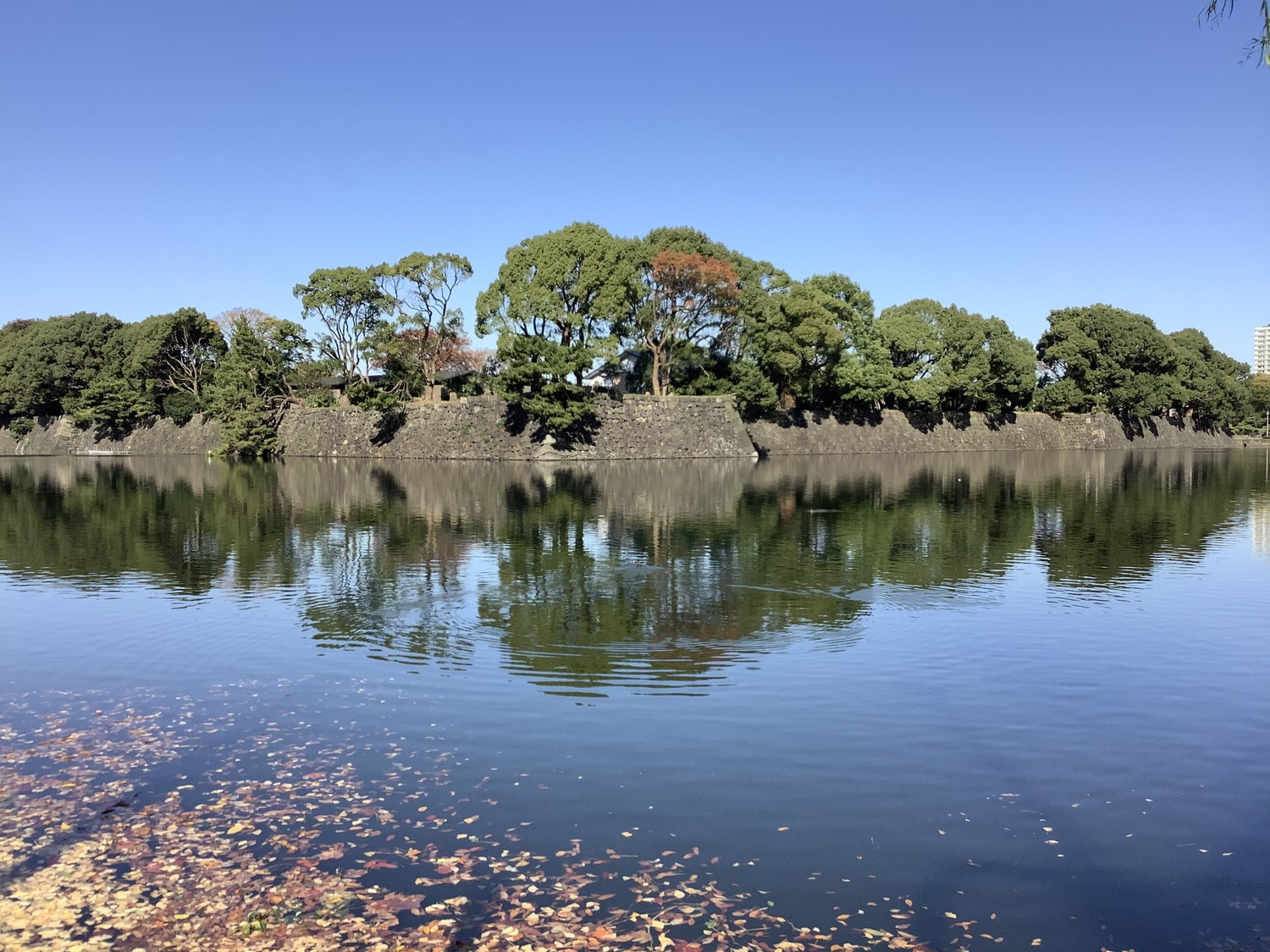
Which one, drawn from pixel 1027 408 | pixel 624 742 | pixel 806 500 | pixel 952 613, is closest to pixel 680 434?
pixel 806 500

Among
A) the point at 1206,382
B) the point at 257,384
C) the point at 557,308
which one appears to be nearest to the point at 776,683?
the point at 557,308

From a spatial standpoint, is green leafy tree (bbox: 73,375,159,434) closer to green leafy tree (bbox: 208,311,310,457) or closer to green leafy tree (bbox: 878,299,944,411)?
green leafy tree (bbox: 208,311,310,457)

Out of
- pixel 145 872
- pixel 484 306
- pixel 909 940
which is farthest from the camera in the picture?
pixel 484 306

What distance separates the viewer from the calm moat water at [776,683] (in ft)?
23.9

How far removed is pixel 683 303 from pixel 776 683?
174 feet

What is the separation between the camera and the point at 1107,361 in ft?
280

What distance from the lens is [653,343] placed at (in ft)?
215

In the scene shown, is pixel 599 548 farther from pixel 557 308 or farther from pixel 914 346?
pixel 914 346

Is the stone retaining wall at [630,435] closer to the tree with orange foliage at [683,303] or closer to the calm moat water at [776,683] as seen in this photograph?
the tree with orange foliage at [683,303]

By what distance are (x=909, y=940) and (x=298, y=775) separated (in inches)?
223

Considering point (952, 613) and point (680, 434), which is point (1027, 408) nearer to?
point (680, 434)

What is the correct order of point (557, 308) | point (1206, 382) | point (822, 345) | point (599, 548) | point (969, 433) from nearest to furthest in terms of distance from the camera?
point (599, 548), point (557, 308), point (822, 345), point (969, 433), point (1206, 382)

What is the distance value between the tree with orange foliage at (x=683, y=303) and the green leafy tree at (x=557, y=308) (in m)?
2.25

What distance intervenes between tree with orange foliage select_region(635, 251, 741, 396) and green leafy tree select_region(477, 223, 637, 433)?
2.25 meters
